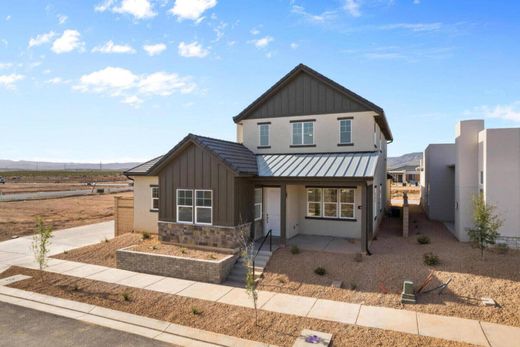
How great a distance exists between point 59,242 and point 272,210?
12500 millimetres

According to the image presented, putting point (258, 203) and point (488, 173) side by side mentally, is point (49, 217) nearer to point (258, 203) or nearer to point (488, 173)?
point (258, 203)

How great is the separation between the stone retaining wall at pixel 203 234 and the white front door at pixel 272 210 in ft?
5.55

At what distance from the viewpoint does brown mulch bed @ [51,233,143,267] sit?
15.4 m

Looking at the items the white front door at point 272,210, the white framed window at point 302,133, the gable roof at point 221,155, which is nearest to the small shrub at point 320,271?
the white front door at point 272,210

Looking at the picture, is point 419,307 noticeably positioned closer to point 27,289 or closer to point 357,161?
point 357,161

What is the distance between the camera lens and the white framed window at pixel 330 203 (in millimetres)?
17422

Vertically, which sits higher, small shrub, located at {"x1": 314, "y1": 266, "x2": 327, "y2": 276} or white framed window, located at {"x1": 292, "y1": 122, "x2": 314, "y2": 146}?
white framed window, located at {"x1": 292, "y1": 122, "x2": 314, "y2": 146}

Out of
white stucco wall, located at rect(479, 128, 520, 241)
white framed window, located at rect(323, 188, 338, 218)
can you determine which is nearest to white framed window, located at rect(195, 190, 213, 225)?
white framed window, located at rect(323, 188, 338, 218)

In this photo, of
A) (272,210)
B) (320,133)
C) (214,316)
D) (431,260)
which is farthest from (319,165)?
(214,316)

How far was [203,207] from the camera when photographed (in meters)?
15.6

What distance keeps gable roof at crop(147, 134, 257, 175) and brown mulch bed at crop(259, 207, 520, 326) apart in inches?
164

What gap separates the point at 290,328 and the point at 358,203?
937cm

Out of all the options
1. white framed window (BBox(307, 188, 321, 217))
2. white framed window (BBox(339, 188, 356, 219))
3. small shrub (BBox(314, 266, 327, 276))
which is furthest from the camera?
white framed window (BBox(307, 188, 321, 217))

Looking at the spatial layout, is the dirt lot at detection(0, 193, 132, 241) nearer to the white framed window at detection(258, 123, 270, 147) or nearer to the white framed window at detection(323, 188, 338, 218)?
the white framed window at detection(258, 123, 270, 147)
